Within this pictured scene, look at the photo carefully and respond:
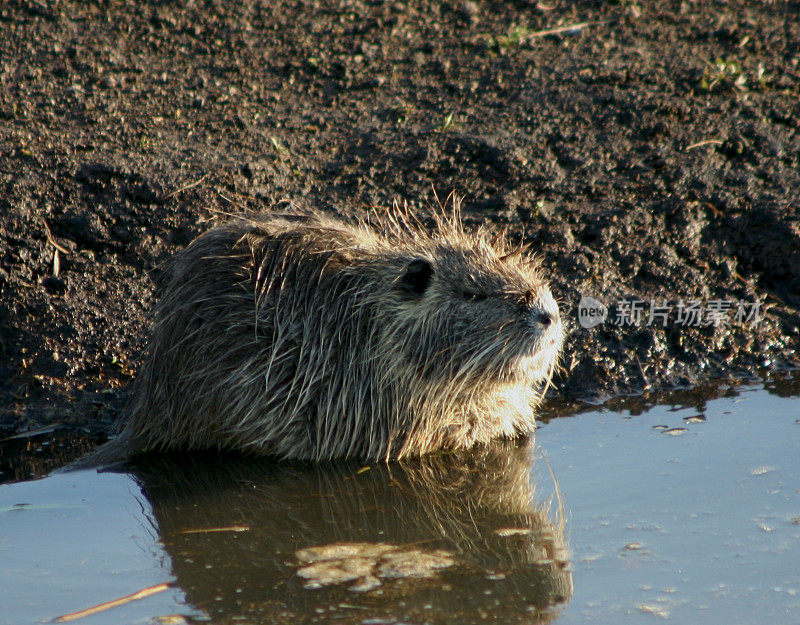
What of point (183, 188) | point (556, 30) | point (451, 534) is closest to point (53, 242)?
point (183, 188)

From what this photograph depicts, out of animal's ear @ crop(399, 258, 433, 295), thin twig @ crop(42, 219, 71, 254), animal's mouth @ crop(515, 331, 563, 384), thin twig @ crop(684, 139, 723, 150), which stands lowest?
animal's mouth @ crop(515, 331, 563, 384)

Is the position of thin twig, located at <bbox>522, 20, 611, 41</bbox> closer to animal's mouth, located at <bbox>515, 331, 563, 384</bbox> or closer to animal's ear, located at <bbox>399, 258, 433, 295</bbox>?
animal's ear, located at <bbox>399, 258, 433, 295</bbox>

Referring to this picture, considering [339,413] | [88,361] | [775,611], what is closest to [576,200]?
[339,413]

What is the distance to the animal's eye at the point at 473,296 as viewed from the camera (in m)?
3.94

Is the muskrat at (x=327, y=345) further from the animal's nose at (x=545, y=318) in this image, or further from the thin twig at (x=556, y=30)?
the thin twig at (x=556, y=30)

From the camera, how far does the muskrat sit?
12.8ft

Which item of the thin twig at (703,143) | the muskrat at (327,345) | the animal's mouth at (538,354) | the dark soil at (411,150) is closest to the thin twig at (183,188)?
the dark soil at (411,150)

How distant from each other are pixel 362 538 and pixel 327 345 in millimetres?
832

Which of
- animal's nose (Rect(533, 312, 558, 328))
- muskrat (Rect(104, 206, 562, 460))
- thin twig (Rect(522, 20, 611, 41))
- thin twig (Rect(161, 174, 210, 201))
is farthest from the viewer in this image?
thin twig (Rect(522, 20, 611, 41))

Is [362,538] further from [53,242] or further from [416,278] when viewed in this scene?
[53,242]

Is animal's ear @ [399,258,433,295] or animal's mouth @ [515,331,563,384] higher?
animal's ear @ [399,258,433,295]

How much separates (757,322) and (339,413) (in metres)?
2.08

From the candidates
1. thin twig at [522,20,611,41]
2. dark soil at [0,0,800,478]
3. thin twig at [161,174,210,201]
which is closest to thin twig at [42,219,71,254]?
dark soil at [0,0,800,478]

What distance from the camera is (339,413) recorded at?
3965 mm
